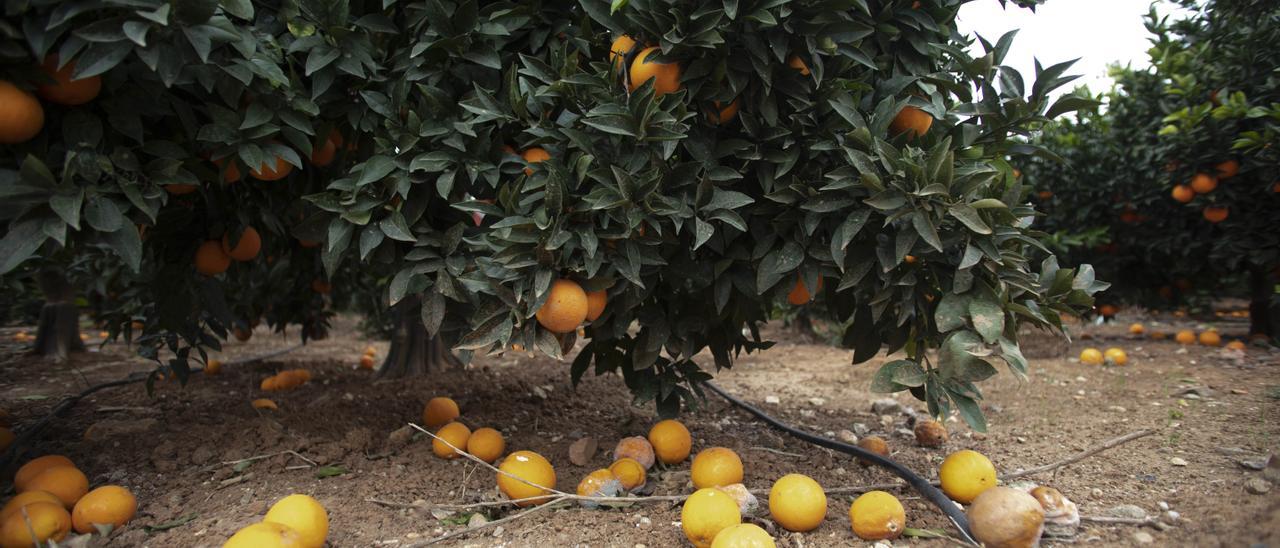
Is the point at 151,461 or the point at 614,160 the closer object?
the point at 614,160

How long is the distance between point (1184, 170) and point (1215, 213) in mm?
396

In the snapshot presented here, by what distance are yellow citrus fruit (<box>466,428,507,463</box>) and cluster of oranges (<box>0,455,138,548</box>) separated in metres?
1.12

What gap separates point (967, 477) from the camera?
2342mm

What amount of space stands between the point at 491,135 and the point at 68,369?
5108 millimetres

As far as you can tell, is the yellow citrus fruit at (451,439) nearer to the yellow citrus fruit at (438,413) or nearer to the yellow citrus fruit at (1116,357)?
the yellow citrus fruit at (438,413)

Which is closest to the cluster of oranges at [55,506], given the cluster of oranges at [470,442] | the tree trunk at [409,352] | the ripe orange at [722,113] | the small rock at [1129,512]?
the cluster of oranges at [470,442]

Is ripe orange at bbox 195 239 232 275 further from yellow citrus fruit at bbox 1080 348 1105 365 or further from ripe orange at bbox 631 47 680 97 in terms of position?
yellow citrus fruit at bbox 1080 348 1105 365

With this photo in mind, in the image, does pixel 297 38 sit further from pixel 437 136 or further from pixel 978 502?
pixel 978 502

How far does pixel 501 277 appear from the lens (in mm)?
2006

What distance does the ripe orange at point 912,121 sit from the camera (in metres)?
2.24

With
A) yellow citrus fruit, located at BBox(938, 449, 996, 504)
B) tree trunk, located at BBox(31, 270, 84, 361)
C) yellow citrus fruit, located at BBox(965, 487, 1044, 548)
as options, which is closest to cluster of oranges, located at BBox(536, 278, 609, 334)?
yellow citrus fruit, located at BBox(965, 487, 1044, 548)

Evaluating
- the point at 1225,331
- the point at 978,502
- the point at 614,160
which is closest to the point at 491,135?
the point at 614,160

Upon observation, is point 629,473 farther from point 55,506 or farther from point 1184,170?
point 1184,170

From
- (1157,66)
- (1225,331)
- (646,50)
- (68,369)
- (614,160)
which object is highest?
(1157,66)
